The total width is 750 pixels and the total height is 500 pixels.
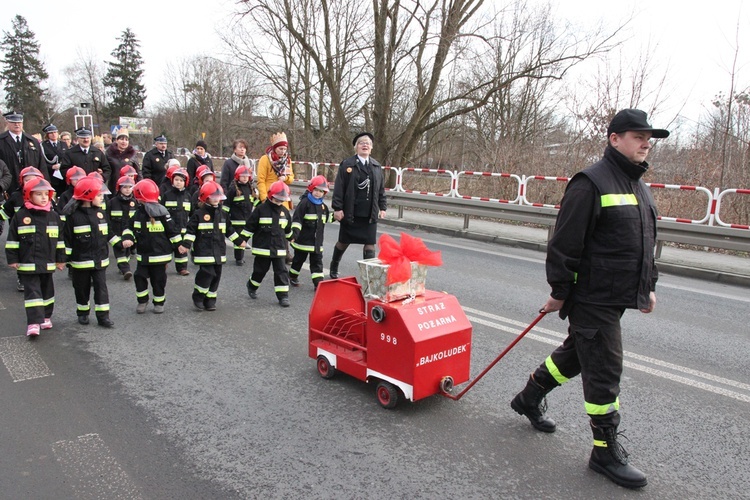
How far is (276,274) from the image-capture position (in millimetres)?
6668

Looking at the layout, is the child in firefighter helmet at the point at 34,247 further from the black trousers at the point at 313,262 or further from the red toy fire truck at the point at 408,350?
the red toy fire truck at the point at 408,350

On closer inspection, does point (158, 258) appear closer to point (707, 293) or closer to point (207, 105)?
point (707, 293)

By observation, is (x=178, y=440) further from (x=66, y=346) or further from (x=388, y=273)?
(x=66, y=346)

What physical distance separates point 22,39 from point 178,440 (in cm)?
7551

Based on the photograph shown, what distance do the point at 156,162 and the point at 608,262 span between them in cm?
927

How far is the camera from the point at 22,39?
62.7 meters

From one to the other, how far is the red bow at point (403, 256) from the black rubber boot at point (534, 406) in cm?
104

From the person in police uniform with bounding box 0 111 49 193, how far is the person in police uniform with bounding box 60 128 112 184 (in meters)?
1.17

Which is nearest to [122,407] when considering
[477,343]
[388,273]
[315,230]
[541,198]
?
[388,273]

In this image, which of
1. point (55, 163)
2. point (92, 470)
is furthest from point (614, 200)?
point (55, 163)

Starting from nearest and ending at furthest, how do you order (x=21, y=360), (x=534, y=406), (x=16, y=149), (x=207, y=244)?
1. (x=534, y=406)
2. (x=21, y=360)
3. (x=207, y=244)
4. (x=16, y=149)

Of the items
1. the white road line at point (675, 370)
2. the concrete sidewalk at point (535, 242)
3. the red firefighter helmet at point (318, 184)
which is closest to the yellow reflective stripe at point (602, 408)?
the white road line at point (675, 370)

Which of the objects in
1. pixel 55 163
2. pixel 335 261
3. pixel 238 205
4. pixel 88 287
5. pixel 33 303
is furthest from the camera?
pixel 55 163

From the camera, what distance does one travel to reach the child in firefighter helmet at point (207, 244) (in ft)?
21.1
